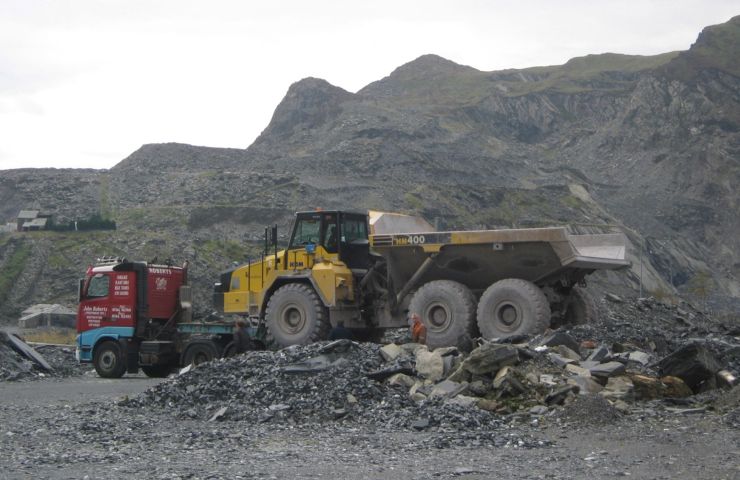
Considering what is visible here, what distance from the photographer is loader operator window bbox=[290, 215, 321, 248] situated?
17.8 meters

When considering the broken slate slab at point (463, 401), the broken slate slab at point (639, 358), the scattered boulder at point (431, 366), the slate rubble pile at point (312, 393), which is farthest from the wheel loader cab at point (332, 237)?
the broken slate slab at point (463, 401)

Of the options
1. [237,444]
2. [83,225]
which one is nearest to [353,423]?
[237,444]

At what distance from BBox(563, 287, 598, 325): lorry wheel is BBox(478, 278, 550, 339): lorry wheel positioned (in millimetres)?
1608

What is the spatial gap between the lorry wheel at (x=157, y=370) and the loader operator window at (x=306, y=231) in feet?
13.3

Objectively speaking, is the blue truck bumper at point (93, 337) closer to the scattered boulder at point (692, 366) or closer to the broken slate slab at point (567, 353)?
the broken slate slab at point (567, 353)

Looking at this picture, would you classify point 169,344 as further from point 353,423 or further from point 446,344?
point 353,423

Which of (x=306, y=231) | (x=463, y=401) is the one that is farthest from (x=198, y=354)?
(x=463, y=401)

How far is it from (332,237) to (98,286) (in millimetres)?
5380

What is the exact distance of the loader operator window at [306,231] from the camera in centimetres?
1778

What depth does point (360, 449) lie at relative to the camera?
366 inches

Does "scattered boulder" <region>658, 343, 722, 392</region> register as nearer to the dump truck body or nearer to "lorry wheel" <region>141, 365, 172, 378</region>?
the dump truck body

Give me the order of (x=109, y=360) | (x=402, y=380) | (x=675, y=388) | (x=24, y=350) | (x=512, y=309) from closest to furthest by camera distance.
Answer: (x=675, y=388) → (x=402, y=380) → (x=512, y=309) → (x=109, y=360) → (x=24, y=350)

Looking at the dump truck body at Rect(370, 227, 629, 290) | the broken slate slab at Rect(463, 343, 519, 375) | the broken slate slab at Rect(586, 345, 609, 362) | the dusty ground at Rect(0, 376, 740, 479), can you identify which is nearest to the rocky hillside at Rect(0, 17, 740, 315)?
the dump truck body at Rect(370, 227, 629, 290)

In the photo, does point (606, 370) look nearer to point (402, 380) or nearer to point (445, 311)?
point (402, 380)
